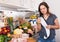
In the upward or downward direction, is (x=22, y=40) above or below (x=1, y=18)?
below

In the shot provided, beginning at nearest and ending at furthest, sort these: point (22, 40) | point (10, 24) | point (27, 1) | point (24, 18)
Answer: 1. point (22, 40)
2. point (10, 24)
3. point (24, 18)
4. point (27, 1)

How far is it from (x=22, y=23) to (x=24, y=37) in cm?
24

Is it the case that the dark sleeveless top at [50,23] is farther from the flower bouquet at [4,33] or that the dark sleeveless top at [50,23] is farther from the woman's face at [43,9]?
the flower bouquet at [4,33]

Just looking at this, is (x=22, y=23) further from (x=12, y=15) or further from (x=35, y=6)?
(x=35, y=6)

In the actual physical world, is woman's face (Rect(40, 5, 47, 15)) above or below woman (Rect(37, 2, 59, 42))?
above

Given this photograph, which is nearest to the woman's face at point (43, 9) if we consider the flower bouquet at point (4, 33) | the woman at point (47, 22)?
the woman at point (47, 22)

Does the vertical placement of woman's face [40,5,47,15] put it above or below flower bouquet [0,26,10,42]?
above

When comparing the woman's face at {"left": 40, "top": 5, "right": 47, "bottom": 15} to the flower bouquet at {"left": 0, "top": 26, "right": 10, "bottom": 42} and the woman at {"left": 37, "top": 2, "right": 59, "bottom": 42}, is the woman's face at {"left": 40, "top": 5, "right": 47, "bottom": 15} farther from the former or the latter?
the flower bouquet at {"left": 0, "top": 26, "right": 10, "bottom": 42}

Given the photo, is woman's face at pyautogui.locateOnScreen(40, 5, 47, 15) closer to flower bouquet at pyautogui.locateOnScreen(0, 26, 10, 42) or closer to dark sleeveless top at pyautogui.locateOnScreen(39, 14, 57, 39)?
dark sleeveless top at pyautogui.locateOnScreen(39, 14, 57, 39)

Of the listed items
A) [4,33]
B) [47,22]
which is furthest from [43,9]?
[4,33]

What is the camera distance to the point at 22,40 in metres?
1.92

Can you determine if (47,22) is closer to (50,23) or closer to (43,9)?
(50,23)

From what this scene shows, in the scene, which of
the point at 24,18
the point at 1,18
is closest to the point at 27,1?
the point at 24,18

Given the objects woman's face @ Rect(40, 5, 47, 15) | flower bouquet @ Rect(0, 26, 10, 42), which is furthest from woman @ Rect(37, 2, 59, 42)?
flower bouquet @ Rect(0, 26, 10, 42)
